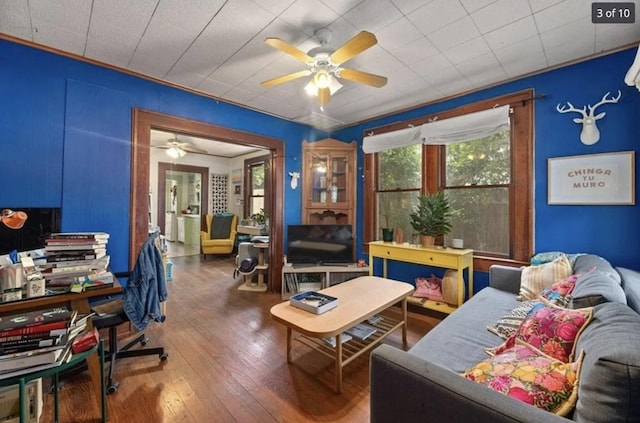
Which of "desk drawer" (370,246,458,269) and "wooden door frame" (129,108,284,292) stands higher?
"wooden door frame" (129,108,284,292)

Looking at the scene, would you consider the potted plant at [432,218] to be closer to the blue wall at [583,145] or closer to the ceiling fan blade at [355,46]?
the blue wall at [583,145]

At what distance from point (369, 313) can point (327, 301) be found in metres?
0.32

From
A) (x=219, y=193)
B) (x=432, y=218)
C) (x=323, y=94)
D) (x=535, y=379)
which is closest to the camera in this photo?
(x=535, y=379)

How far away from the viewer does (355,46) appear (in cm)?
173

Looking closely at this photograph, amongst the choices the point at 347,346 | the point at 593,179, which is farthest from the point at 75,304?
the point at 593,179

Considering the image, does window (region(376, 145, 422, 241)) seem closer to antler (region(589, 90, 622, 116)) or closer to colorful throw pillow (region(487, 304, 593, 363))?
antler (region(589, 90, 622, 116))

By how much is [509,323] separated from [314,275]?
239 cm

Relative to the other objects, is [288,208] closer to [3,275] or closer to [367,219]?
[367,219]

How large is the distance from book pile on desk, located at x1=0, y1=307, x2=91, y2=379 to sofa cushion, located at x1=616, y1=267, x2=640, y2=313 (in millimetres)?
2610

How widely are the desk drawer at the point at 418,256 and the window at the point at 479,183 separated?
442 millimetres

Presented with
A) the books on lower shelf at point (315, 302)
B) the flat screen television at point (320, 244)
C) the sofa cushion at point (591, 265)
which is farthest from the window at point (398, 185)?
the books on lower shelf at point (315, 302)

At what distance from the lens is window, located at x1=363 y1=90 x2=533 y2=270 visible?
107 inches

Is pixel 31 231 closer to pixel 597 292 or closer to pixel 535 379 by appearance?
pixel 535 379

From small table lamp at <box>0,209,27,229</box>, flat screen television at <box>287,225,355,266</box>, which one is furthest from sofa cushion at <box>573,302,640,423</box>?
small table lamp at <box>0,209,27,229</box>
